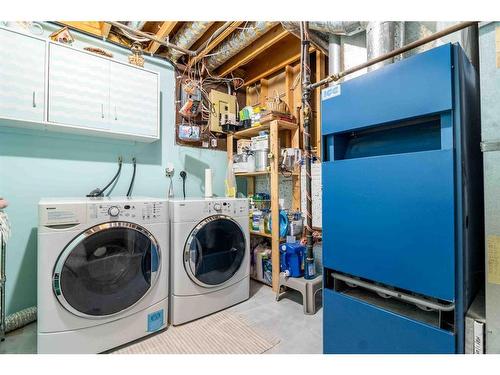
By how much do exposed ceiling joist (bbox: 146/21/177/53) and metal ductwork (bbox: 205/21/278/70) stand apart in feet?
1.62

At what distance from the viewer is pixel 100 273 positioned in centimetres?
140

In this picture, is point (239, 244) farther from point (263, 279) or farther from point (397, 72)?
point (397, 72)

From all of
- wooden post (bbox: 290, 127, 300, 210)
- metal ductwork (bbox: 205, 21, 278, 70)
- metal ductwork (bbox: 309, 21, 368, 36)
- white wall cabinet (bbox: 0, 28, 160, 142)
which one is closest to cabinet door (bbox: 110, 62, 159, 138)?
white wall cabinet (bbox: 0, 28, 160, 142)

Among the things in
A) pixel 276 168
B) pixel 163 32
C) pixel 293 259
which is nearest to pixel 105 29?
pixel 163 32

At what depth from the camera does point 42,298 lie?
49.4 inches

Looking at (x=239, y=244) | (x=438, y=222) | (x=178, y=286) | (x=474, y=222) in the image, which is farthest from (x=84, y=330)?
(x=474, y=222)

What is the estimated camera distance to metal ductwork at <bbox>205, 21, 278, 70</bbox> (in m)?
1.97

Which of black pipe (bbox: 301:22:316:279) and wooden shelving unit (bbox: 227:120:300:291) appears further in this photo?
wooden shelving unit (bbox: 227:120:300:291)

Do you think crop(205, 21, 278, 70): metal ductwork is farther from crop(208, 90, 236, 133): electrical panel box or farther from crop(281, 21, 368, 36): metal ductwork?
crop(281, 21, 368, 36): metal ductwork

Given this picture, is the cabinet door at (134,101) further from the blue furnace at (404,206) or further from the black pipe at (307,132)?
the blue furnace at (404,206)

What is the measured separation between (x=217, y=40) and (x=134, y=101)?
958 mm

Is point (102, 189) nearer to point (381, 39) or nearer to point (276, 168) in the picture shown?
point (276, 168)

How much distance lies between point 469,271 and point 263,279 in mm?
1781

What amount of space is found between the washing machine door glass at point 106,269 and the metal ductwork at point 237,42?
187 cm
